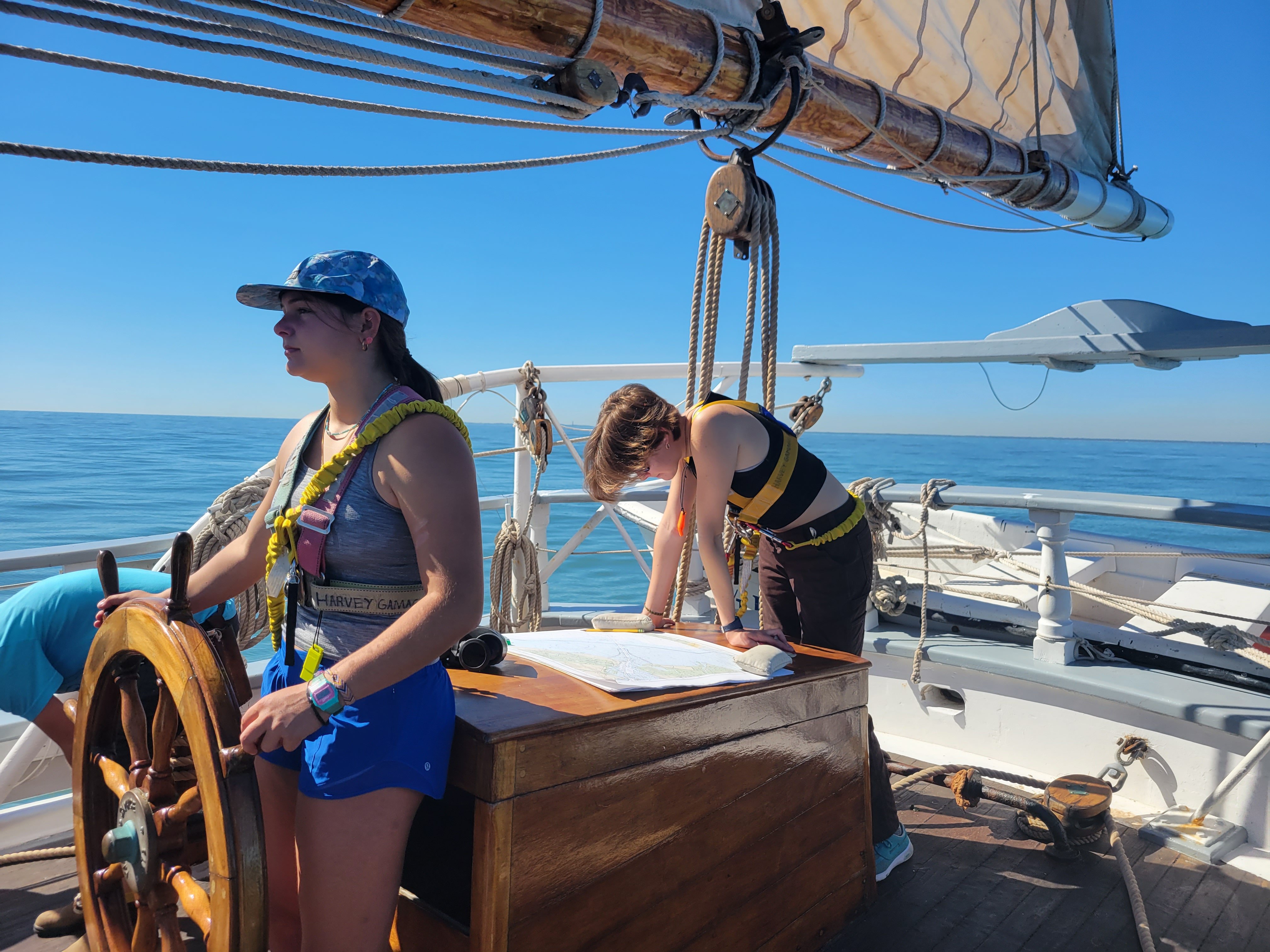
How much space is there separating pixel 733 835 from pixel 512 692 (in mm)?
551

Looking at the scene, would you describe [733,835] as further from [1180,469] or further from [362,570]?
[1180,469]

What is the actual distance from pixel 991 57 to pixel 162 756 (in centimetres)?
387

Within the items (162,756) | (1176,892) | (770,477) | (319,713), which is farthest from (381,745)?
(1176,892)

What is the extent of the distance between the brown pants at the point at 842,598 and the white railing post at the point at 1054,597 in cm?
98

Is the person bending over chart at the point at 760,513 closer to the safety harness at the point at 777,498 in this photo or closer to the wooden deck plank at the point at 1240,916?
the safety harness at the point at 777,498

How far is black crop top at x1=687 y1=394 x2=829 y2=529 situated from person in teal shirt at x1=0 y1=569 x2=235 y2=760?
137 cm

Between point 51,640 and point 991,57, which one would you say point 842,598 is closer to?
point 51,640

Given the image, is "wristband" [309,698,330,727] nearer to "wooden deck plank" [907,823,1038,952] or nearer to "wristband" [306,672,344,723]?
"wristband" [306,672,344,723]

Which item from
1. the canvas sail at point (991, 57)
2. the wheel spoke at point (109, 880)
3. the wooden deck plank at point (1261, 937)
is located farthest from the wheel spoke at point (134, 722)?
the wooden deck plank at point (1261, 937)

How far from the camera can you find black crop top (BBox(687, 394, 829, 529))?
2297 mm

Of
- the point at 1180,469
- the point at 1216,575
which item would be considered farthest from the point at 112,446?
the point at 1180,469

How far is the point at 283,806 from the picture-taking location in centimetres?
138

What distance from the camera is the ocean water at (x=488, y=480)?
733 inches

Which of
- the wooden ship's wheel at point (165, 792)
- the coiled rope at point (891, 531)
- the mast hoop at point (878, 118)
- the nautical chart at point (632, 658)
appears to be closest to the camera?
the wooden ship's wheel at point (165, 792)
